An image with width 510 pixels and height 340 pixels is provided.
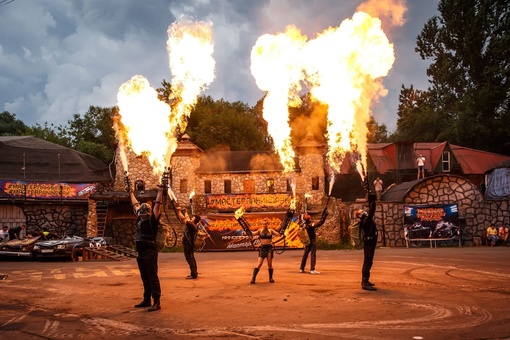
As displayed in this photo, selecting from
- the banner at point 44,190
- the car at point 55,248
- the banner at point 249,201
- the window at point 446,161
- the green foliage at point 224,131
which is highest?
the green foliage at point 224,131

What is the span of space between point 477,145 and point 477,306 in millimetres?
52628

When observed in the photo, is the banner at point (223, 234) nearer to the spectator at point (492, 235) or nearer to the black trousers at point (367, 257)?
the spectator at point (492, 235)

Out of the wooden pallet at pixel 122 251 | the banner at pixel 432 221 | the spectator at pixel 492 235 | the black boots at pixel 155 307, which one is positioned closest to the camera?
the black boots at pixel 155 307

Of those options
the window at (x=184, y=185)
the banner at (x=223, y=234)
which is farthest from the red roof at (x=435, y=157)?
the banner at (x=223, y=234)

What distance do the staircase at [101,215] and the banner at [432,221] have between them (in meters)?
23.2

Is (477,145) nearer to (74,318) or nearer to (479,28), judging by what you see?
(479,28)

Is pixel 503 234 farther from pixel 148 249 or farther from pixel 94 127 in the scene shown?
pixel 94 127

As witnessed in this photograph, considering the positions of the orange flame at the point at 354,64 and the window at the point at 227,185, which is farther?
the window at the point at 227,185

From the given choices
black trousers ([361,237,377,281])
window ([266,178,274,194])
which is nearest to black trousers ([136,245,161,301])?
black trousers ([361,237,377,281])

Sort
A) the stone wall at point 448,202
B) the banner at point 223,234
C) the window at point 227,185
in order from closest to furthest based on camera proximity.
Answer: the banner at point 223,234 → the stone wall at point 448,202 → the window at point 227,185

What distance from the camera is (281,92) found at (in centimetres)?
2286

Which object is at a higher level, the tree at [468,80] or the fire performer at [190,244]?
the tree at [468,80]

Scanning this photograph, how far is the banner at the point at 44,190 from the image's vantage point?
40062 mm

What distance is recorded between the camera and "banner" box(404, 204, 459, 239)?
35500mm
